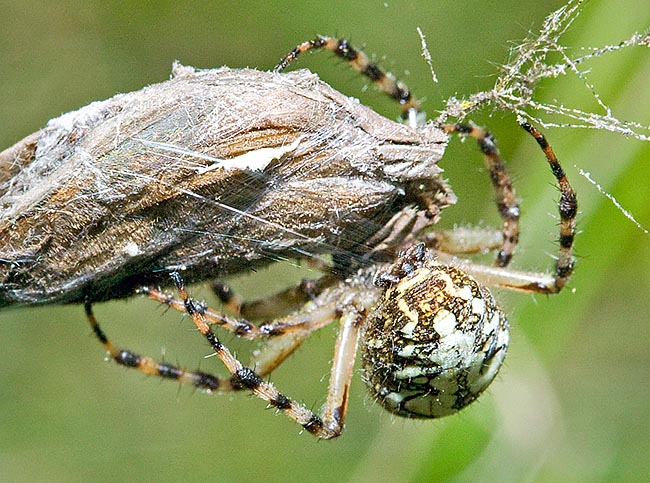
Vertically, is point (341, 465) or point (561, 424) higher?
point (561, 424)

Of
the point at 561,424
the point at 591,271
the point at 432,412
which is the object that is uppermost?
the point at 591,271

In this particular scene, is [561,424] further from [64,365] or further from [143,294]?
[64,365]

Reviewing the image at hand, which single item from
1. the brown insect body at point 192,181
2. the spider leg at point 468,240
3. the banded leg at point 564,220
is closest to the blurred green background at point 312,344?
the spider leg at point 468,240

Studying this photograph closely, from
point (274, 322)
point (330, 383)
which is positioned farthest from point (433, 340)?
point (274, 322)

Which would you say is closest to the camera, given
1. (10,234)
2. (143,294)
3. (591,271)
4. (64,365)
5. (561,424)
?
(10,234)

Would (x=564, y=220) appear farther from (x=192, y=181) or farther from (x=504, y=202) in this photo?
(x=192, y=181)

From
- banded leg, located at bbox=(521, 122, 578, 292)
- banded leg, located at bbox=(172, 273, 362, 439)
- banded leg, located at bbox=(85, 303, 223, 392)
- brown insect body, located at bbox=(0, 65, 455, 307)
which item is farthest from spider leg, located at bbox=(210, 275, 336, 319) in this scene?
banded leg, located at bbox=(521, 122, 578, 292)

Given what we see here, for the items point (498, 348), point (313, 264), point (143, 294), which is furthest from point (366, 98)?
point (143, 294)
